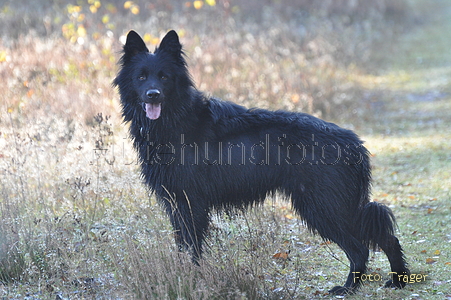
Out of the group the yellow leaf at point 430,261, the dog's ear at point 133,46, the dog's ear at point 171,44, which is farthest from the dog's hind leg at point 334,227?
the dog's ear at point 133,46

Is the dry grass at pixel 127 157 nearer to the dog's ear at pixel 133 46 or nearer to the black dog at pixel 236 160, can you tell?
the black dog at pixel 236 160

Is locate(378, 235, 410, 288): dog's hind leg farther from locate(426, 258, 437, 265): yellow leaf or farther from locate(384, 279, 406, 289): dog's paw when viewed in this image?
locate(426, 258, 437, 265): yellow leaf

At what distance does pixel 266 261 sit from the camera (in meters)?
4.12

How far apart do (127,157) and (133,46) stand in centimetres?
230

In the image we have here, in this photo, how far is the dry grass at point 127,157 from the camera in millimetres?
3980

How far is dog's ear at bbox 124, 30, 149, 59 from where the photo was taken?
4414 mm

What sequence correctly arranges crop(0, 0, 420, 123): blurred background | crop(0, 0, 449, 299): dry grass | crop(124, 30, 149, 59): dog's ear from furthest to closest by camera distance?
crop(0, 0, 420, 123): blurred background, crop(124, 30, 149, 59): dog's ear, crop(0, 0, 449, 299): dry grass

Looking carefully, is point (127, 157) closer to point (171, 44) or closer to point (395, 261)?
point (171, 44)

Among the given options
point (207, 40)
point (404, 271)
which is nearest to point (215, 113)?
point (404, 271)

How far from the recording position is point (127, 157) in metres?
6.46

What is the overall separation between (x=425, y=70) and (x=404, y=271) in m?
13.5

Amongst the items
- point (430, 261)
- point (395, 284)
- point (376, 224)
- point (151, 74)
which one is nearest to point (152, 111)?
point (151, 74)

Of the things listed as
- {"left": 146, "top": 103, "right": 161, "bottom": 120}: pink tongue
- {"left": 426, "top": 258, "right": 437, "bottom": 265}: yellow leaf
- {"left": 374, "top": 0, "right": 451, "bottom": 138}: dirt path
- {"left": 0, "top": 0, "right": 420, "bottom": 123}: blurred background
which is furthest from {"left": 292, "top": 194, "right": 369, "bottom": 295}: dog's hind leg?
{"left": 374, "top": 0, "right": 451, "bottom": 138}: dirt path

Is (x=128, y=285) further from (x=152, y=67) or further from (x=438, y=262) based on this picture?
(x=438, y=262)
